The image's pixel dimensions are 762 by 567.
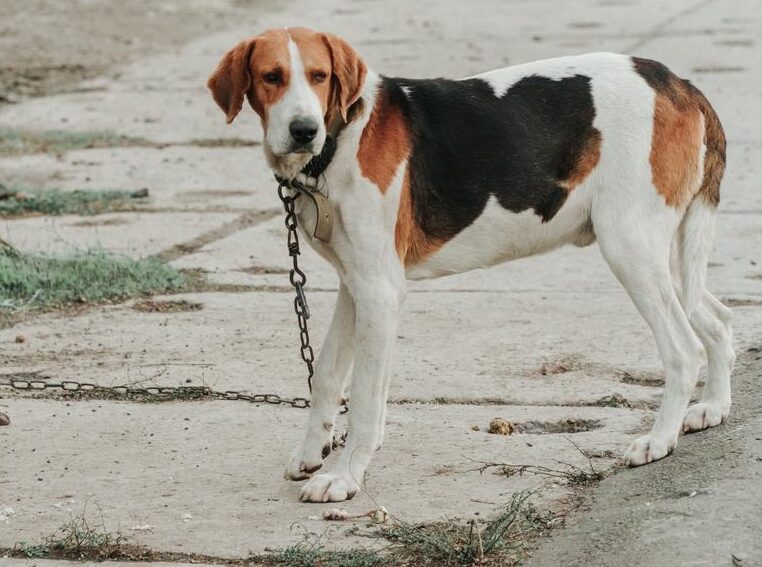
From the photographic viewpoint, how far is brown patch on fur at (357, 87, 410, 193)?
15.6ft

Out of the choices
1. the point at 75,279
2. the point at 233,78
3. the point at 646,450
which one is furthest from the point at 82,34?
the point at 646,450

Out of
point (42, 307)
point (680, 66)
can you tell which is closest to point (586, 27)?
point (680, 66)

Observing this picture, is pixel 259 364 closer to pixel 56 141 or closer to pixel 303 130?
pixel 303 130

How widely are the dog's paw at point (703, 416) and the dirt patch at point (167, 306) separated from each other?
8.75 feet

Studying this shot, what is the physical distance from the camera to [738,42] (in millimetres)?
13477

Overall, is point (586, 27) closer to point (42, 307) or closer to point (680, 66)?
point (680, 66)

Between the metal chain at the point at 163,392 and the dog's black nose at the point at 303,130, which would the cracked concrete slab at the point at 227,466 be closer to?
the metal chain at the point at 163,392

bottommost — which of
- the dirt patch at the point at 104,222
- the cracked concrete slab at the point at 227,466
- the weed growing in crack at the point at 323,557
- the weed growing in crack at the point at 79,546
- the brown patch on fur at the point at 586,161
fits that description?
the dirt patch at the point at 104,222

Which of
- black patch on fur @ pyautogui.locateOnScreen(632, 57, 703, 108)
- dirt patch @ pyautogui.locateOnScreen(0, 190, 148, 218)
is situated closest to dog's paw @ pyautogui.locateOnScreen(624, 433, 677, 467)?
black patch on fur @ pyautogui.locateOnScreen(632, 57, 703, 108)

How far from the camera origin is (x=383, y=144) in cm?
480

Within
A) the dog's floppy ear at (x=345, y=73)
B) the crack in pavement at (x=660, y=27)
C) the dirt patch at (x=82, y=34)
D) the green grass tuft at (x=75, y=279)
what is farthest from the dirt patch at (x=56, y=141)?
the dog's floppy ear at (x=345, y=73)

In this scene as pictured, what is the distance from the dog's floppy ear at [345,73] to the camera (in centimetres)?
467

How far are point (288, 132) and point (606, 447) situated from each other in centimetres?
152

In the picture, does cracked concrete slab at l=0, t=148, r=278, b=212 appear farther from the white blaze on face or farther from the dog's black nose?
the dog's black nose
